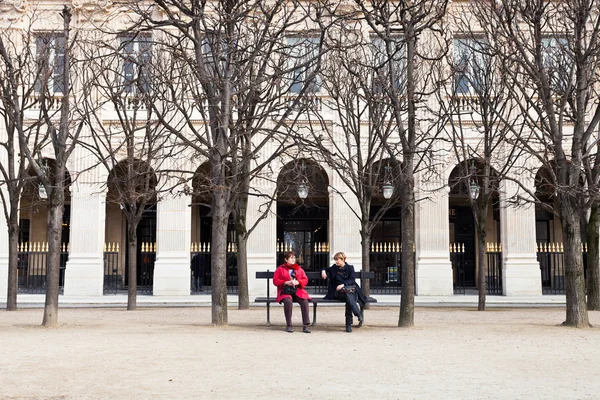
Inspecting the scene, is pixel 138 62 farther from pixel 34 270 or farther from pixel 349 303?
pixel 34 270

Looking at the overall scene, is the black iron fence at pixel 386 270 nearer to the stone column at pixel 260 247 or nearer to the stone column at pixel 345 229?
the stone column at pixel 345 229

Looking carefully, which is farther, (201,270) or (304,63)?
(201,270)

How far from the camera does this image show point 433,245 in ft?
95.5

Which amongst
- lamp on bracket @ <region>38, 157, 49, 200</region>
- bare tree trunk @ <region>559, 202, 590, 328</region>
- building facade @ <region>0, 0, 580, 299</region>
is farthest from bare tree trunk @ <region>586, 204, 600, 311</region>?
lamp on bracket @ <region>38, 157, 49, 200</region>

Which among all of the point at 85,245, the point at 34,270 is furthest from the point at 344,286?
the point at 34,270

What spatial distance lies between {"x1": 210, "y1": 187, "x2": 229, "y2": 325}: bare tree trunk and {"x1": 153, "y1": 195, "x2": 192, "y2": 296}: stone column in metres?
13.9

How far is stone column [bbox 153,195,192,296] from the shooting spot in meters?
28.7

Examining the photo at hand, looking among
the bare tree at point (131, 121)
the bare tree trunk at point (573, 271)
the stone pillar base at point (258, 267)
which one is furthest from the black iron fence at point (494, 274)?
the bare tree at point (131, 121)

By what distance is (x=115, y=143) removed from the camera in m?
29.2

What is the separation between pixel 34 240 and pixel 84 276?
7998 mm

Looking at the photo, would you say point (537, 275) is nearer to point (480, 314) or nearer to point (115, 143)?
point (480, 314)

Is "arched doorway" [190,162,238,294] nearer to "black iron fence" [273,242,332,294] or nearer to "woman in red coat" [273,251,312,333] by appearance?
"black iron fence" [273,242,332,294]

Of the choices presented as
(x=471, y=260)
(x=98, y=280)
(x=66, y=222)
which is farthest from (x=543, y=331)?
(x=66, y=222)

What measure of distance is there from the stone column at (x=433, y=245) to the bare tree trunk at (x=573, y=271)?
13.2 meters
